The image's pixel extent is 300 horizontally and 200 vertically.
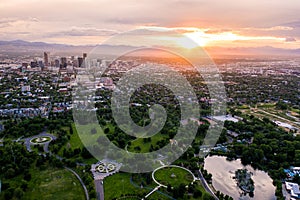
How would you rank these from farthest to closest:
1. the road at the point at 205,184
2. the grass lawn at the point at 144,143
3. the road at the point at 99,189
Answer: the grass lawn at the point at 144,143 → the road at the point at 205,184 → the road at the point at 99,189

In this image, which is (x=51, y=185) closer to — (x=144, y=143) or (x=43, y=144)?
(x=43, y=144)

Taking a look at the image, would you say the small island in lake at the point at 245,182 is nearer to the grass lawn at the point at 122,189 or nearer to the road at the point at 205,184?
the road at the point at 205,184

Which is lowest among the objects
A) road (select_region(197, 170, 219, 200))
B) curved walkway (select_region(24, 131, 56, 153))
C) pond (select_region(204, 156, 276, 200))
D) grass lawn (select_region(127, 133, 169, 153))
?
pond (select_region(204, 156, 276, 200))

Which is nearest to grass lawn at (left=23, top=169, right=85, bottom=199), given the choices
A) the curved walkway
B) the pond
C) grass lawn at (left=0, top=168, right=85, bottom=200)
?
grass lawn at (left=0, top=168, right=85, bottom=200)

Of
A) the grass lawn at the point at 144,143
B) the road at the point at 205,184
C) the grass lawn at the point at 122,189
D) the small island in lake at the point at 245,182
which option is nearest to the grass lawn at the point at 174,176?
the road at the point at 205,184

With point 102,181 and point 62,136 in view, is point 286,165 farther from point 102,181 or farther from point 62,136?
point 62,136

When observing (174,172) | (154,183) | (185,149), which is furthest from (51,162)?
(185,149)

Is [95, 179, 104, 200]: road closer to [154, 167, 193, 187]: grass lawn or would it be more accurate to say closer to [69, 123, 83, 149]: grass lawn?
[154, 167, 193, 187]: grass lawn

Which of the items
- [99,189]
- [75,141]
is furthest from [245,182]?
[75,141]
